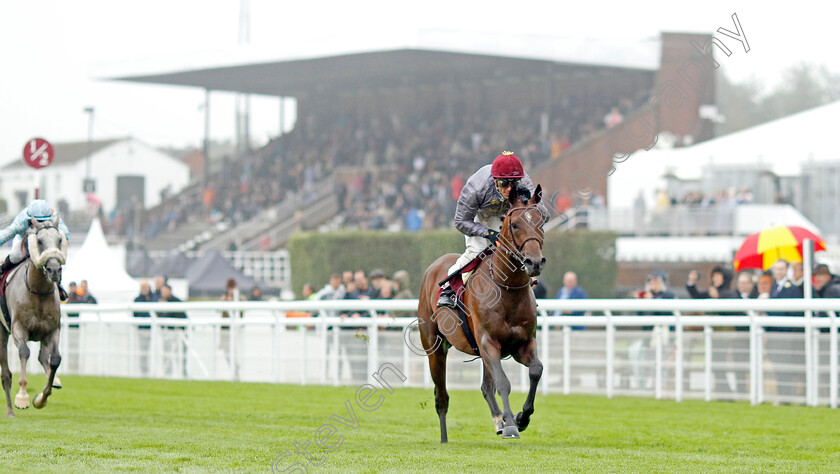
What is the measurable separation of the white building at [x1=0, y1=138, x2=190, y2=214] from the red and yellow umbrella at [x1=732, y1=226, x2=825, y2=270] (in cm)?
4160

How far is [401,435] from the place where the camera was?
858 cm

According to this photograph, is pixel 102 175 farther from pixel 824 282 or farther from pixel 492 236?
pixel 492 236

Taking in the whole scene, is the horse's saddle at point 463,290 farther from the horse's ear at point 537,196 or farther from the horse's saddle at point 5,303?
the horse's saddle at point 5,303

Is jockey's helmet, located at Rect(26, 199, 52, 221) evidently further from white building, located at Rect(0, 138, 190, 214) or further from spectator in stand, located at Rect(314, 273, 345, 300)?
white building, located at Rect(0, 138, 190, 214)

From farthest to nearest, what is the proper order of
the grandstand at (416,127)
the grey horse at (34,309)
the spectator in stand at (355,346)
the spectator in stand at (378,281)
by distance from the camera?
the grandstand at (416,127)
the spectator in stand at (378,281)
the spectator in stand at (355,346)
the grey horse at (34,309)

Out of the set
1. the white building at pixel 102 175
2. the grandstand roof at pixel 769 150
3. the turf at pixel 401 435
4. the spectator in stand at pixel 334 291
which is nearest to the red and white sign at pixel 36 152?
the turf at pixel 401 435

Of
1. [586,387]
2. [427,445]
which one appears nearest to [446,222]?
[586,387]

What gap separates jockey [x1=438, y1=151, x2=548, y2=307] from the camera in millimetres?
7301

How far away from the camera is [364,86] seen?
42000mm

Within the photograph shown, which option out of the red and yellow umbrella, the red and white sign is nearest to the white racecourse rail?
the red and yellow umbrella

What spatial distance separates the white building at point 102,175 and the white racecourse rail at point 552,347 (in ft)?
123

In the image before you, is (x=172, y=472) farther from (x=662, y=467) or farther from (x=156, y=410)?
(x=156, y=410)

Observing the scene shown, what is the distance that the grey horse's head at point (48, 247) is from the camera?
8.98 m

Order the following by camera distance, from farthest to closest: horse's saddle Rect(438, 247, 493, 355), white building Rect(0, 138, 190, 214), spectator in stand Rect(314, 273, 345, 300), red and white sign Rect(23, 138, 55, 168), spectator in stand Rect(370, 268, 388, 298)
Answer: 1. white building Rect(0, 138, 190, 214)
2. spectator in stand Rect(314, 273, 345, 300)
3. spectator in stand Rect(370, 268, 388, 298)
4. red and white sign Rect(23, 138, 55, 168)
5. horse's saddle Rect(438, 247, 493, 355)
